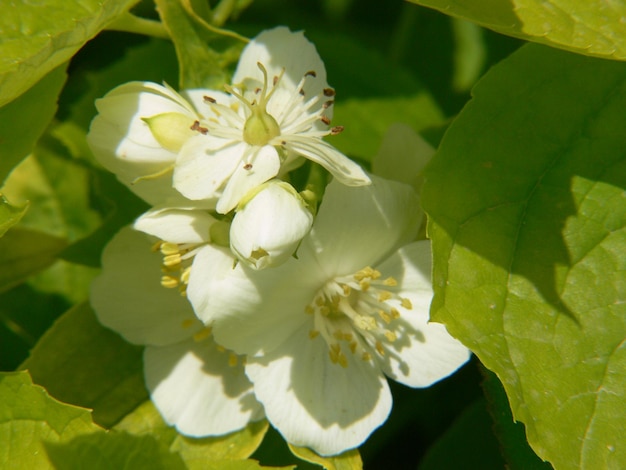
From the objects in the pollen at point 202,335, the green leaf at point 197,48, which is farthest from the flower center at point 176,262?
the green leaf at point 197,48

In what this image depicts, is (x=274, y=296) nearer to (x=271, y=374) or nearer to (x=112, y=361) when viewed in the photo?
(x=271, y=374)

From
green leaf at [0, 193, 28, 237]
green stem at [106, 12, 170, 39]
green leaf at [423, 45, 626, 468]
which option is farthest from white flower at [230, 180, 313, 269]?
green stem at [106, 12, 170, 39]

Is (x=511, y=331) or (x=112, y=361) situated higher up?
(x=511, y=331)

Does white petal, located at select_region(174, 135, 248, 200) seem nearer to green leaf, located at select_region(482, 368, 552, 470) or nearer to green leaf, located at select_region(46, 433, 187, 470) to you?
green leaf, located at select_region(46, 433, 187, 470)

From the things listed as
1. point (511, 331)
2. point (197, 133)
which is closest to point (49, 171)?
point (197, 133)

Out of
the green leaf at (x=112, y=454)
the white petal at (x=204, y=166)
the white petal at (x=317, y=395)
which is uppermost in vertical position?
the white petal at (x=204, y=166)

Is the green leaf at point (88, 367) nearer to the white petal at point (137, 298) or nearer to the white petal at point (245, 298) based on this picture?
the white petal at point (137, 298)
